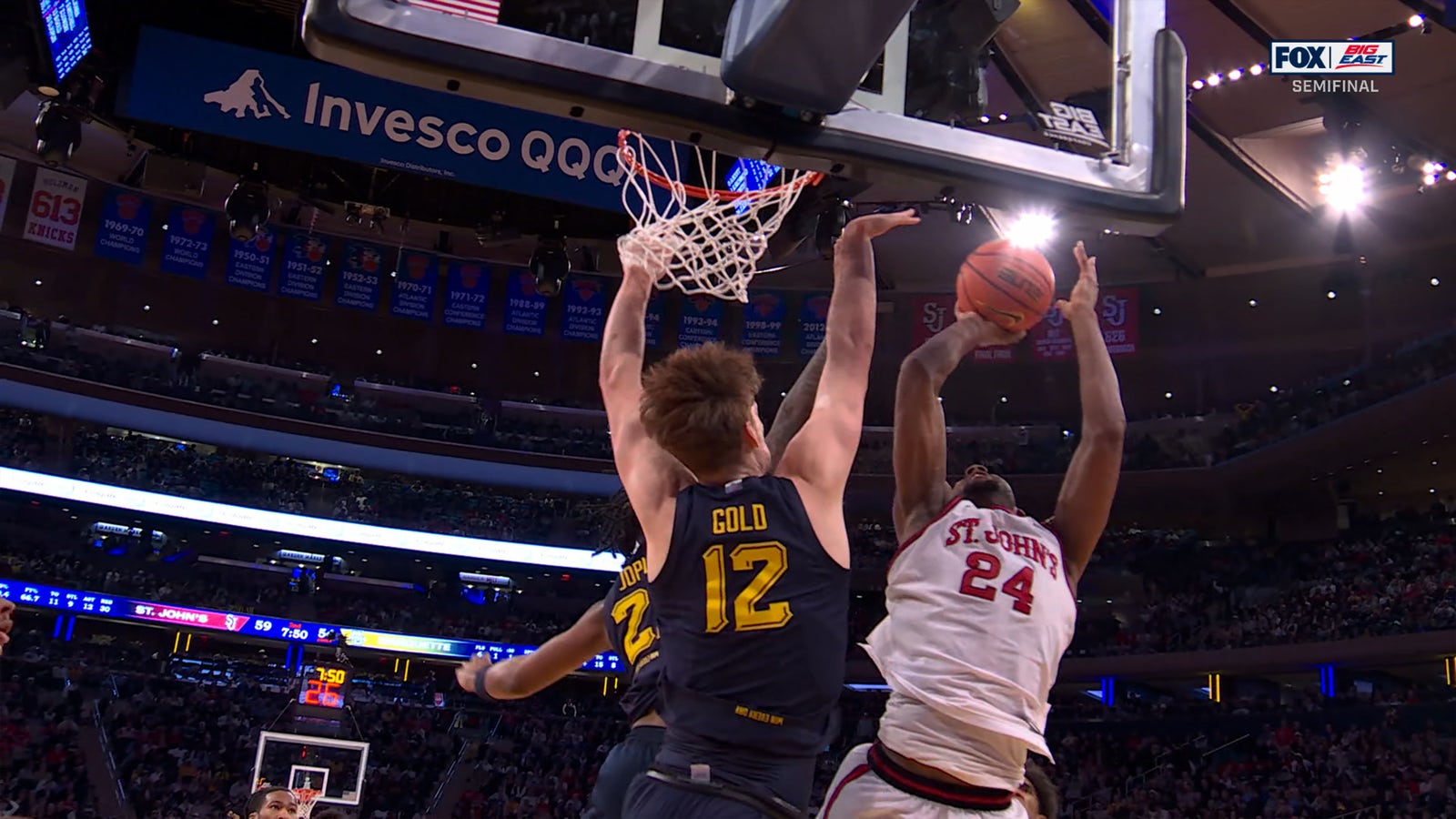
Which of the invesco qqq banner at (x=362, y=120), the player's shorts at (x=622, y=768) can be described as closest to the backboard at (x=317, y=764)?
the invesco qqq banner at (x=362, y=120)

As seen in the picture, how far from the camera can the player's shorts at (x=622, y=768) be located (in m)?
2.95

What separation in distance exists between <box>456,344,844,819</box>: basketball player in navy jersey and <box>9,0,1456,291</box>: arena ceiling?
191 centimetres

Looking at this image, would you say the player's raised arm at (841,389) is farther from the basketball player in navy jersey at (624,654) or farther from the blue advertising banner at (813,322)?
the blue advertising banner at (813,322)

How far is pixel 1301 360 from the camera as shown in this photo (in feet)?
76.7

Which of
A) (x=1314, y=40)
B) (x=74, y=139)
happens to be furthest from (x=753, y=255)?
(x=1314, y=40)

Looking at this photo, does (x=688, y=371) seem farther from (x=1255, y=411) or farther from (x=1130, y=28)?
(x=1255, y=411)

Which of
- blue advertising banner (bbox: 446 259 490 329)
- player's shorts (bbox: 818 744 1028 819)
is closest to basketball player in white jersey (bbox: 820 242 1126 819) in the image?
player's shorts (bbox: 818 744 1028 819)

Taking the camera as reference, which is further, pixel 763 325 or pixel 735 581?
pixel 763 325

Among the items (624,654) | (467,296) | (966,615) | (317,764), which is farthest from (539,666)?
(467,296)

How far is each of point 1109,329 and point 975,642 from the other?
20.3 metres

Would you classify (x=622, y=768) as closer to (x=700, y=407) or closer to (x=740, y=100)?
(x=700, y=407)

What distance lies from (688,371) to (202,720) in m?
23.2

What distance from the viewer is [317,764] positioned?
1800cm

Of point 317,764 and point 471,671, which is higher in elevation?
point 471,671
